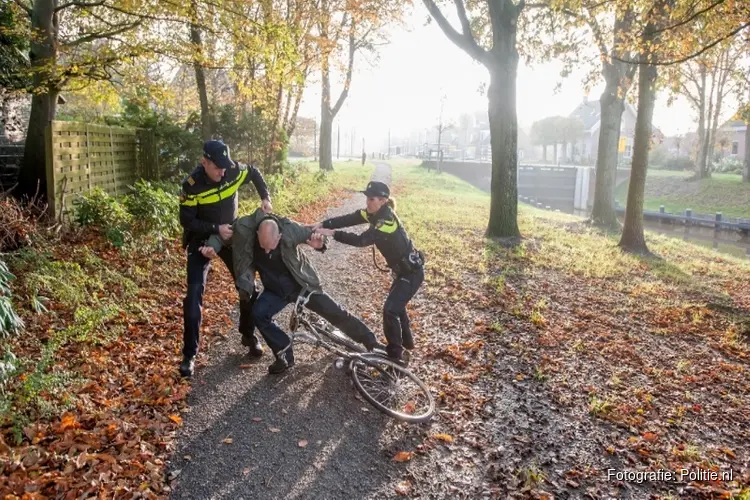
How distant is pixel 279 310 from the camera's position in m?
A: 5.03

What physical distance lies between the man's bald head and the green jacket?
0.32ft

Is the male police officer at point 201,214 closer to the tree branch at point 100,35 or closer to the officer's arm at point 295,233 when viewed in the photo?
the officer's arm at point 295,233

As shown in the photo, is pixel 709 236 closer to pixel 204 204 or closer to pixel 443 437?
pixel 443 437

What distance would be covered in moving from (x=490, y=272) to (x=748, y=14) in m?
6.21

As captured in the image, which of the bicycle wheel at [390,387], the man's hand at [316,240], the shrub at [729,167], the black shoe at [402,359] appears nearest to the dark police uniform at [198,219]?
the man's hand at [316,240]

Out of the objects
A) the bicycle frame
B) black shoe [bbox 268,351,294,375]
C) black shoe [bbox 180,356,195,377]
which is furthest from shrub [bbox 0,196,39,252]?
the bicycle frame

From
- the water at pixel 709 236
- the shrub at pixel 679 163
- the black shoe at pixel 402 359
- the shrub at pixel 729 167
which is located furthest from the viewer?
the shrub at pixel 679 163

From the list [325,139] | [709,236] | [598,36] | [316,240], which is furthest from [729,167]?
[316,240]

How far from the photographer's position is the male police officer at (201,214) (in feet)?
16.0

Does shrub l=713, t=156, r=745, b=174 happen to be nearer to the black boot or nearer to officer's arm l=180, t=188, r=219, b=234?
the black boot

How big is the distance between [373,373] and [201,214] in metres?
2.25

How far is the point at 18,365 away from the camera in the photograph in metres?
4.41

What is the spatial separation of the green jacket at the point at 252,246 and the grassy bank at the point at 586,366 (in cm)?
184

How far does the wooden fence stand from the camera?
872 centimetres
